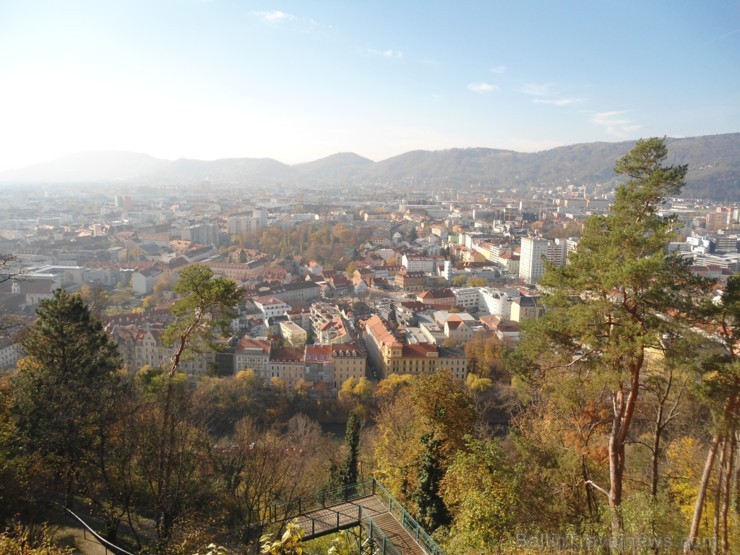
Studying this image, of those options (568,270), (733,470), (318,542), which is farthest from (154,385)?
(733,470)

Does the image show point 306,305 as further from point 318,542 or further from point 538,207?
point 538,207

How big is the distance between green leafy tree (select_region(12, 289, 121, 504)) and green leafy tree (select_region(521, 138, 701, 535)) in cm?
499

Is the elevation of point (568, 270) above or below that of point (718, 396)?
above

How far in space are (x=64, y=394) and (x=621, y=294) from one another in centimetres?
642

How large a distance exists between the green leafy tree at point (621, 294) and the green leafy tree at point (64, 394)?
4.99 m

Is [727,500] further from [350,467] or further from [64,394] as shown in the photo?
[64,394]

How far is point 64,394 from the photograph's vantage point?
6.31 meters

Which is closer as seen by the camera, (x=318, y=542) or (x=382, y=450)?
(x=318, y=542)

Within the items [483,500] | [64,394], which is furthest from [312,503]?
[64,394]

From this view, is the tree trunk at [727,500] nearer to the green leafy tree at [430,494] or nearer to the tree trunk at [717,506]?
the tree trunk at [717,506]

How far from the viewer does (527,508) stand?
5500mm

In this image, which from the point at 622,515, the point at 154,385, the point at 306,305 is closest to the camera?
the point at 622,515

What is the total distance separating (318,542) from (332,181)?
585ft

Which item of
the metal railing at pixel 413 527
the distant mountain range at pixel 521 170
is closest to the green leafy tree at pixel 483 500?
the metal railing at pixel 413 527
